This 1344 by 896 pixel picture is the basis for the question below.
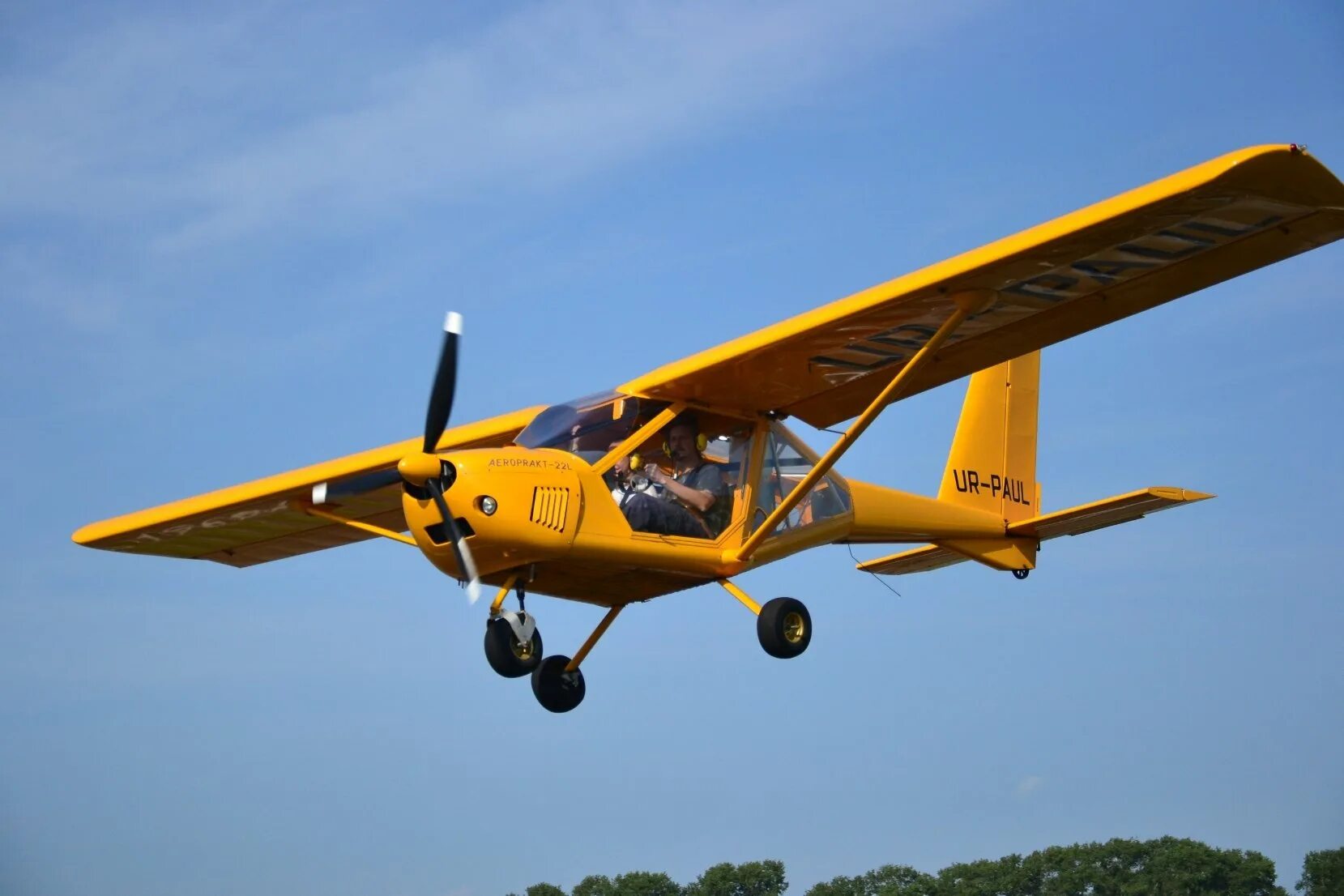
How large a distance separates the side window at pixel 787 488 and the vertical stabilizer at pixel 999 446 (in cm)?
312

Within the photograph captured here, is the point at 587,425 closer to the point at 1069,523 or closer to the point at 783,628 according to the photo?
the point at 783,628

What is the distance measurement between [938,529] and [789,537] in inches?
125

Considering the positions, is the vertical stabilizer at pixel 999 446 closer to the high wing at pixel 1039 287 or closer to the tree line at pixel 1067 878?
the high wing at pixel 1039 287

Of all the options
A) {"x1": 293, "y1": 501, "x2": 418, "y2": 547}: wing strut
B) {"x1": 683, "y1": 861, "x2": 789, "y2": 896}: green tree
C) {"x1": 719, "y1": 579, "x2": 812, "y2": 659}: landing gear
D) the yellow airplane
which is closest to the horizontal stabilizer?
the yellow airplane

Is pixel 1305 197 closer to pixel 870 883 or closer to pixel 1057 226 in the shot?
pixel 1057 226

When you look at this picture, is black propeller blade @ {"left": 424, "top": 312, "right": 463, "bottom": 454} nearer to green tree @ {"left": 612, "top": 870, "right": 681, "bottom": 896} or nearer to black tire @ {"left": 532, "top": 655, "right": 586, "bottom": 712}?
black tire @ {"left": 532, "top": 655, "right": 586, "bottom": 712}

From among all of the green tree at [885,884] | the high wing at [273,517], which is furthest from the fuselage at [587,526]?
the green tree at [885,884]

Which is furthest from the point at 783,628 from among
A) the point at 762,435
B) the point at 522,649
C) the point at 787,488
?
the point at 522,649

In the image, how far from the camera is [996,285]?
13.6 meters

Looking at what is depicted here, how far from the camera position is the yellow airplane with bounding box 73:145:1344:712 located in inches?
504

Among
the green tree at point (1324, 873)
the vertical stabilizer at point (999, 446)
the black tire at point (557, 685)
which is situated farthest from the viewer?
the green tree at point (1324, 873)

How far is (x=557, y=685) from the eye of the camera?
15031 mm

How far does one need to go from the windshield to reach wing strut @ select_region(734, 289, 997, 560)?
1.43 m

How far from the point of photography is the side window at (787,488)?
1482 cm
